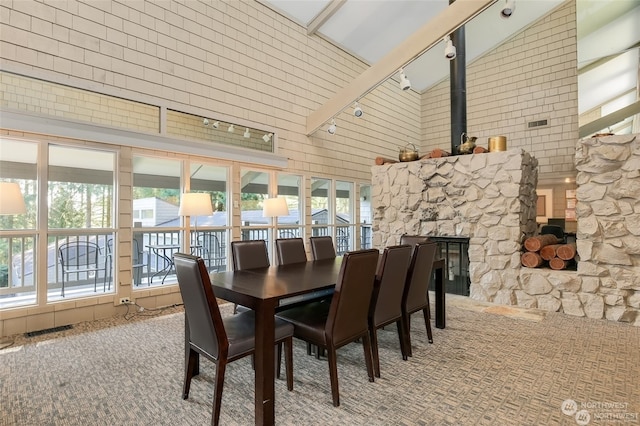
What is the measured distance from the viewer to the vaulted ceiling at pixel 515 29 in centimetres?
528

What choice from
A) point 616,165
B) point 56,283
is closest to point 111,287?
point 56,283

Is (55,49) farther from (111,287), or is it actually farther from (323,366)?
(323,366)

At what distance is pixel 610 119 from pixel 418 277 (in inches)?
187

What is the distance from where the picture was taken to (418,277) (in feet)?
10.0

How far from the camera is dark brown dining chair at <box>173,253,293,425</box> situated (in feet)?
6.15

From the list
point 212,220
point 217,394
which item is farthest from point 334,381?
point 212,220

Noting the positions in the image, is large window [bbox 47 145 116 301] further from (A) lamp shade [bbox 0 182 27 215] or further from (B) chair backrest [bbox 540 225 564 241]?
(B) chair backrest [bbox 540 225 564 241]

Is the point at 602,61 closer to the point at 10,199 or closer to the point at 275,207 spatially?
the point at 275,207

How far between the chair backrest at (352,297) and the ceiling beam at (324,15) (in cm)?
503

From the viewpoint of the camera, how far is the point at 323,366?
2.67m

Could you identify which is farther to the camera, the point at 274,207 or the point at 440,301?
the point at 274,207

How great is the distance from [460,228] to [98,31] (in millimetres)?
5305

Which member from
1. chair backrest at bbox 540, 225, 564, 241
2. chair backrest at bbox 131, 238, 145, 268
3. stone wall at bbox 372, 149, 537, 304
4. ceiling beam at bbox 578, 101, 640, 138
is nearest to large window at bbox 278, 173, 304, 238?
stone wall at bbox 372, 149, 537, 304

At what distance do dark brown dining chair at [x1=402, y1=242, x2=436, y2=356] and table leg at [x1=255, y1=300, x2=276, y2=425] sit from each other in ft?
4.59
